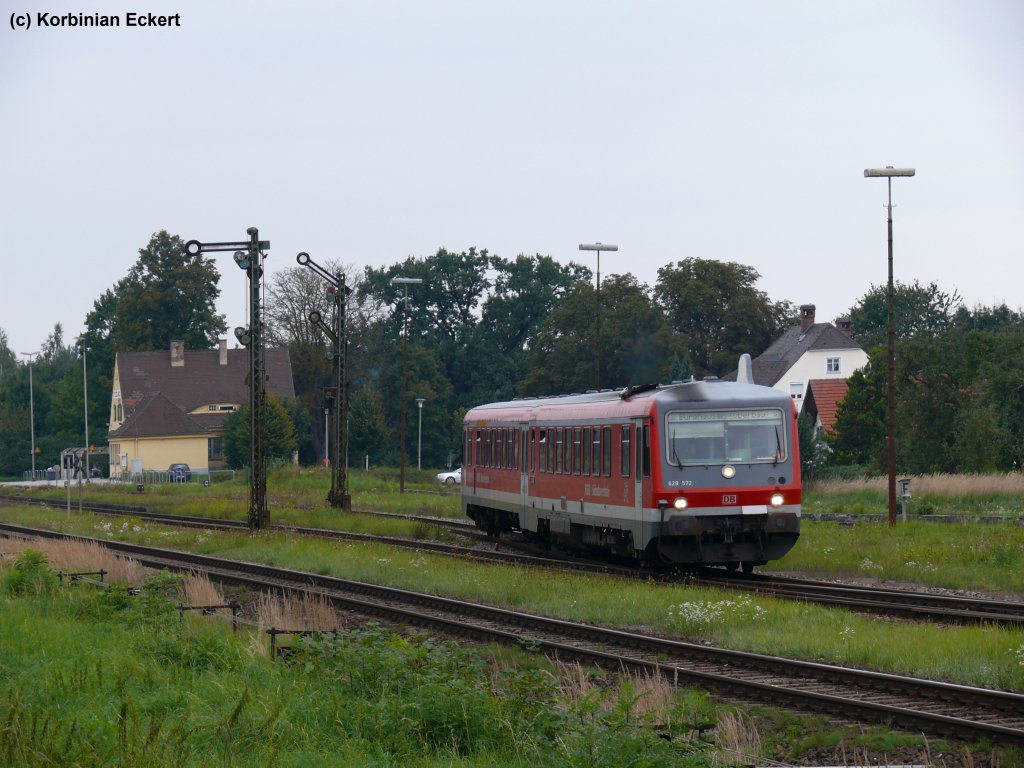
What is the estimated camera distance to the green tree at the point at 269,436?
7238 cm

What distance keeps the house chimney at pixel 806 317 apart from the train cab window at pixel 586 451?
228 feet

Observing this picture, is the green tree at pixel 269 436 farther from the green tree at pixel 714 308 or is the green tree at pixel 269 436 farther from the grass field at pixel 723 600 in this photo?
the grass field at pixel 723 600

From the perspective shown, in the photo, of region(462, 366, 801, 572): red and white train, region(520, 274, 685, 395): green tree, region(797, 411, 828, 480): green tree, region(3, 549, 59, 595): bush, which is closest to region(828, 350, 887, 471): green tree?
region(797, 411, 828, 480): green tree

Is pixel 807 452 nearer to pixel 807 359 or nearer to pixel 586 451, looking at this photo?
pixel 586 451

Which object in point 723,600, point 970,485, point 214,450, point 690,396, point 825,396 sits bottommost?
point 723,600

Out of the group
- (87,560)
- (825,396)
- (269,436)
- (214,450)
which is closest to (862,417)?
(825,396)

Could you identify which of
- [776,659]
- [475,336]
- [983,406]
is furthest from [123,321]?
[776,659]

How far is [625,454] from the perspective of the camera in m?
22.5

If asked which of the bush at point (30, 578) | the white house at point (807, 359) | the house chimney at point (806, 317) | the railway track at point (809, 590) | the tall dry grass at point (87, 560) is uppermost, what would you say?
the house chimney at point (806, 317)

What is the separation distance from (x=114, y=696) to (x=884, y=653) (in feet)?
23.9

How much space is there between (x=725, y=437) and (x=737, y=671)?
→ 8.56 m

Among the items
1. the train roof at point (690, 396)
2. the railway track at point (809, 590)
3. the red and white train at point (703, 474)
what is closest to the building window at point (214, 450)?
the railway track at point (809, 590)

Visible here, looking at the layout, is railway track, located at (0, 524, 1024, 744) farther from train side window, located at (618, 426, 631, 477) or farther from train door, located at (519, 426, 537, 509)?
train door, located at (519, 426, 537, 509)

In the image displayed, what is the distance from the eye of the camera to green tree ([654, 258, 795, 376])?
288 feet
